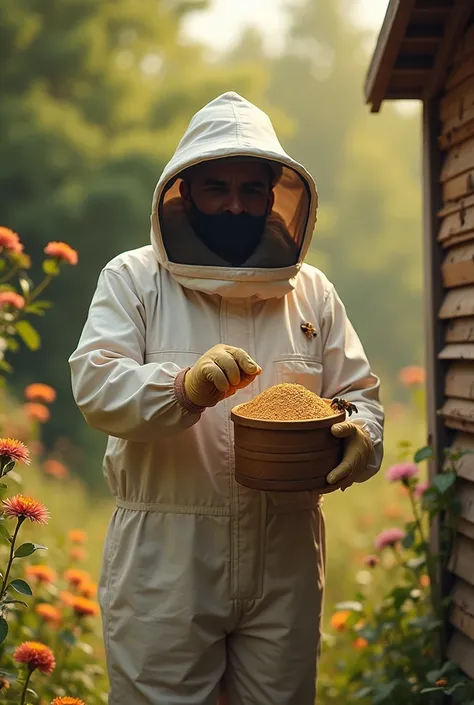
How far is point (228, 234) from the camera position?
2.23m

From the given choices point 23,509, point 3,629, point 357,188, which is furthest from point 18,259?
point 357,188

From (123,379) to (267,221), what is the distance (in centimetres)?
69

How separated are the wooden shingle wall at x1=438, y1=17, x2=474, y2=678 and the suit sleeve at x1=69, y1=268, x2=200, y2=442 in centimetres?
106

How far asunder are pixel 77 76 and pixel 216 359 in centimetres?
667

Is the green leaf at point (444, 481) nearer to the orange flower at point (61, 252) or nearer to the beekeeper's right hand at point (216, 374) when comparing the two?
the beekeeper's right hand at point (216, 374)

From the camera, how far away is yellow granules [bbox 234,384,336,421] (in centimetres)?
190

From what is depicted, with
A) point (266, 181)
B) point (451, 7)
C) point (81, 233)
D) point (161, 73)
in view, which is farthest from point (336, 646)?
point (161, 73)

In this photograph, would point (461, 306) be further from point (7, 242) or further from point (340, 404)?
point (7, 242)

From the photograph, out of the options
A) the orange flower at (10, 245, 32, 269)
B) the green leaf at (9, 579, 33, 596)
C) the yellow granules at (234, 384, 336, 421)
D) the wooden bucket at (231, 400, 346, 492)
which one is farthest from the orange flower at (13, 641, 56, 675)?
the orange flower at (10, 245, 32, 269)

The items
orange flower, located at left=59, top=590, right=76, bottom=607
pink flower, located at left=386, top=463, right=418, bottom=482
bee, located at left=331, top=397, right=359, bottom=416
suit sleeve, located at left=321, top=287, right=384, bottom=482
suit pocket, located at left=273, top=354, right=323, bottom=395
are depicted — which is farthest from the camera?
pink flower, located at left=386, top=463, right=418, bottom=482

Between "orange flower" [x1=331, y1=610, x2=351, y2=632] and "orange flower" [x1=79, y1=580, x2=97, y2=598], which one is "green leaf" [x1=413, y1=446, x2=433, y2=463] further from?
"orange flower" [x1=79, y1=580, x2=97, y2=598]

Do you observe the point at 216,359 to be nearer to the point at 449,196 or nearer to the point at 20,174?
the point at 449,196

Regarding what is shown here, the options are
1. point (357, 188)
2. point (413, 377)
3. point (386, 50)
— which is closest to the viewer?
point (386, 50)

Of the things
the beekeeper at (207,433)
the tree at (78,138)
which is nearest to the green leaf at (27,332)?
the beekeeper at (207,433)
